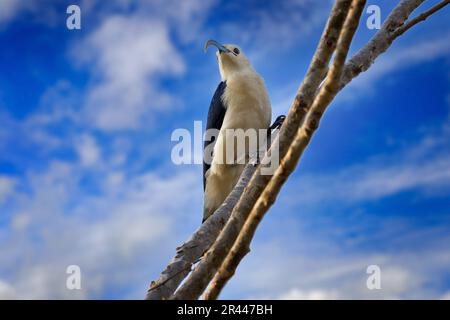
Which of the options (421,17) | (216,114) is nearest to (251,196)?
(421,17)

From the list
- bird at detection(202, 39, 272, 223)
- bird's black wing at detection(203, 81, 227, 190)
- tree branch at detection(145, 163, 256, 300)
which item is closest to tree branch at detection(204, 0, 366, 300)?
tree branch at detection(145, 163, 256, 300)

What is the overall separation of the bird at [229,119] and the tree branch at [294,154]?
4.00 meters

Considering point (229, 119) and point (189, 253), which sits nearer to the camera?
point (189, 253)

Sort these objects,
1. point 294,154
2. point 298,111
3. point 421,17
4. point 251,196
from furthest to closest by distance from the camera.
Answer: point 421,17 → point 251,196 → point 298,111 → point 294,154

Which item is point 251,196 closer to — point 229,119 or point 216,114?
point 229,119

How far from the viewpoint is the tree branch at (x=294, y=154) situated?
9.09 feet

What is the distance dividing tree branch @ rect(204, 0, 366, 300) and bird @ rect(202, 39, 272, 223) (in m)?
4.00

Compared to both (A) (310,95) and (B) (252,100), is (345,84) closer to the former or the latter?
(A) (310,95)

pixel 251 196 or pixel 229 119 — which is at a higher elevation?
pixel 229 119

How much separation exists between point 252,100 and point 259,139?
55cm

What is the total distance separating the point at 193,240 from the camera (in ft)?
A: 14.6

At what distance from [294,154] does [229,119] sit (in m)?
4.54

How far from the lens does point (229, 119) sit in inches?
292
